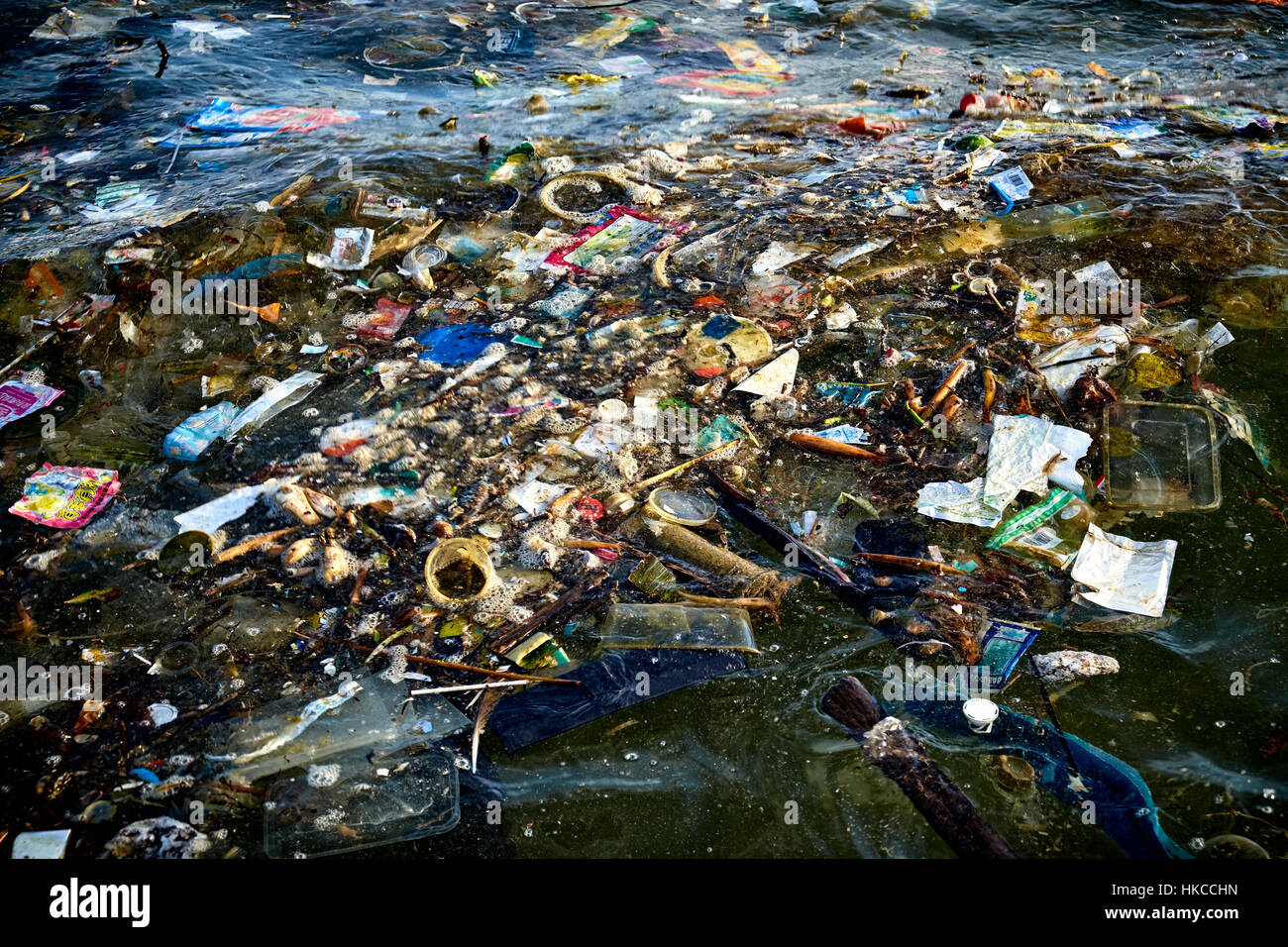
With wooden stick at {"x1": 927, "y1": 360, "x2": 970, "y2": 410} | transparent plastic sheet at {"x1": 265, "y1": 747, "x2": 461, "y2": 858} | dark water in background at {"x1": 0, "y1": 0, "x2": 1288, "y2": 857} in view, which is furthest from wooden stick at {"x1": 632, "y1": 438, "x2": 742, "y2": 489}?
transparent plastic sheet at {"x1": 265, "y1": 747, "x2": 461, "y2": 858}

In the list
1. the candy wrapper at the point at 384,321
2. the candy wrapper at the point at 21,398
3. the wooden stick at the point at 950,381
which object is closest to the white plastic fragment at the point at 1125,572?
the wooden stick at the point at 950,381

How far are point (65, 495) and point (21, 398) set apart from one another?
34.9 inches

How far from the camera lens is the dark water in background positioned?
266 cm

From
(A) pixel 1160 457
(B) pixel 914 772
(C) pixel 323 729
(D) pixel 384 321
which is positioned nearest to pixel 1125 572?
(A) pixel 1160 457

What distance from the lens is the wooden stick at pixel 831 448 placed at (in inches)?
151

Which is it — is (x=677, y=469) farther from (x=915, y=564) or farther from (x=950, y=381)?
(x=950, y=381)

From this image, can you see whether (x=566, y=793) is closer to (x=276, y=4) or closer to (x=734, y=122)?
(x=734, y=122)

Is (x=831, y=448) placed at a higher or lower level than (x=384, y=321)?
lower

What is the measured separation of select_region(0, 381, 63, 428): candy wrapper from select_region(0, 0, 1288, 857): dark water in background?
10 cm

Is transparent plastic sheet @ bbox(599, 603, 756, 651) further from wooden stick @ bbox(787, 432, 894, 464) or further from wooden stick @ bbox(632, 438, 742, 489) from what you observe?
wooden stick @ bbox(787, 432, 894, 464)

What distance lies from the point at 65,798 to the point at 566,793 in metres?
1.72

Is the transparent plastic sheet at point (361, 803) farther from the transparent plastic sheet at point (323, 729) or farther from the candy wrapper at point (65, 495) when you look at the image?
the candy wrapper at point (65, 495)

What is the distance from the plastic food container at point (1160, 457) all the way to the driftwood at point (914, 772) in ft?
5.45

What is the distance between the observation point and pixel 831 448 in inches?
152
